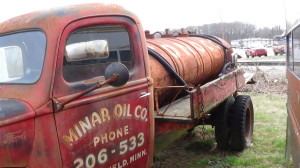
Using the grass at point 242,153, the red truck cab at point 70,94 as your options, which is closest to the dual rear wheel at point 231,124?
the grass at point 242,153

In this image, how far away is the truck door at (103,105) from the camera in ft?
8.38

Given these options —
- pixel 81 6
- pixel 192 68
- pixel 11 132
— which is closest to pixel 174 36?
pixel 192 68

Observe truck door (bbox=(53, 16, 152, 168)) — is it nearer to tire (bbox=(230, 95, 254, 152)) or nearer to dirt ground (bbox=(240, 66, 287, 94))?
tire (bbox=(230, 95, 254, 152))

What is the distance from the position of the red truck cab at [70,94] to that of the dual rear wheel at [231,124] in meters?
2.42

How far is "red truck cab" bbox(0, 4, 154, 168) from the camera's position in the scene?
233 centimetres

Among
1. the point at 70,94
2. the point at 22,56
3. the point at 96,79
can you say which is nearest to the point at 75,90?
the point at 70,94

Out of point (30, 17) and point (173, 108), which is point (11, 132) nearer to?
point (30, 17)

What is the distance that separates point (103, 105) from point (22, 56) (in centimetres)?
74

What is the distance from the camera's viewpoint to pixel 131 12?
332 cm

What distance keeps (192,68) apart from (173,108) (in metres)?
1.00

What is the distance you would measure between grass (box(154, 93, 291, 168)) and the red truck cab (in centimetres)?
229

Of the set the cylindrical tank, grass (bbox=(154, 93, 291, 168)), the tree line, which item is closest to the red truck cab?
the cylindrical tank

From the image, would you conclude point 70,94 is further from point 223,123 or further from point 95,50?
point 223,123

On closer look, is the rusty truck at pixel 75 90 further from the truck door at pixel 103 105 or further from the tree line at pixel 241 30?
the tree line at pixel 241 30
